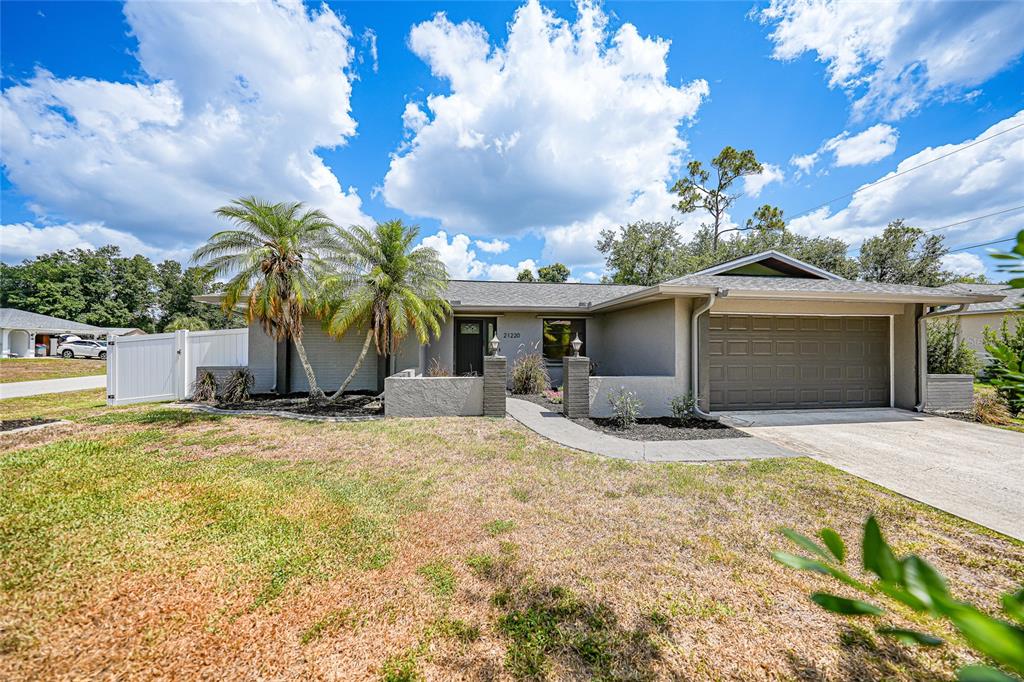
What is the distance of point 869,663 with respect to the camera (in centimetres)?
257

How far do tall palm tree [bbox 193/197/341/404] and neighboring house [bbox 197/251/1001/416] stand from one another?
5.96 feet

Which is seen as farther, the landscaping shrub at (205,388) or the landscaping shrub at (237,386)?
the landscaping shrub at (205,388)

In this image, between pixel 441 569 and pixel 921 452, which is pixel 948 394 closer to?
pixel 921 452

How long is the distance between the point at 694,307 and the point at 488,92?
27.2 feet

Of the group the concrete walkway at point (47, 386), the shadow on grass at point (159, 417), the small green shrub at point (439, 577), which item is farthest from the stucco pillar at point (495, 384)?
the concrete walkway at point (47, 386)

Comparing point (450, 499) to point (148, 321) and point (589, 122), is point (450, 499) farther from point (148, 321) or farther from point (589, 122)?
point (148, 321)

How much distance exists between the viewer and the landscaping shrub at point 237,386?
33.8ft

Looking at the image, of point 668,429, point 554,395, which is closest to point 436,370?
point 554,395

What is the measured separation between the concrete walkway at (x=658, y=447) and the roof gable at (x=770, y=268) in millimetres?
5957

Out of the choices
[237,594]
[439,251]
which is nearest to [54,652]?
[237,594]

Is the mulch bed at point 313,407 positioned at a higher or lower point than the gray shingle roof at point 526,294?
lower

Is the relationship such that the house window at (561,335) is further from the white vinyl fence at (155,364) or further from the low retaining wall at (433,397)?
the white vinyl fence at (155,364)

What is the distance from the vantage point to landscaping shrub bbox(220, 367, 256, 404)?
10.3 metres

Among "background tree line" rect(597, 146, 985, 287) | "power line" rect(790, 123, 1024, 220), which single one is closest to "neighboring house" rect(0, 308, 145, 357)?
"background tree line" rect(597, 146, 985, 287)
